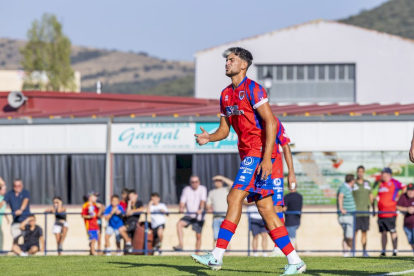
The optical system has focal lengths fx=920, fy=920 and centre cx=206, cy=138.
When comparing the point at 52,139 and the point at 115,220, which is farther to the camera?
the point at 52,139

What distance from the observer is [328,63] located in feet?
167

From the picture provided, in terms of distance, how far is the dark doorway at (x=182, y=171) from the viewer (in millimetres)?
22703

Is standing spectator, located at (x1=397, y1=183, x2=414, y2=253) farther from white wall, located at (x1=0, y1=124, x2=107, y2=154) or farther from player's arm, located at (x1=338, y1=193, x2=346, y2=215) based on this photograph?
white wall, located at (x1=0, y1=124, x2=107, y2=154)

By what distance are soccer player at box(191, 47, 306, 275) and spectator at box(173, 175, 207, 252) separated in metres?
10.2

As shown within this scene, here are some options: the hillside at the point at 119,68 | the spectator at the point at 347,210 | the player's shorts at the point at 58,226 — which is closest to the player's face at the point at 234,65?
the spectator at the point at 347,210

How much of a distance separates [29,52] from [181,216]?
70.4 meters

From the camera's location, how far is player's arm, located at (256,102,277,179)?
8969 mm

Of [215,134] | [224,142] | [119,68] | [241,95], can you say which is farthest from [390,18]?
[241,95]

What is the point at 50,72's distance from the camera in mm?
87125

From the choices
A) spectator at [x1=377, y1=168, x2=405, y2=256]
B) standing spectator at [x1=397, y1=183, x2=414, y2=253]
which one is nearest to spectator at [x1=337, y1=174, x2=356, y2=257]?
spectator at [x1=377, y1=168, x2=405, y2=256]

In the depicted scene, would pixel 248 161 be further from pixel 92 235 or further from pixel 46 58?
pixel 46 58

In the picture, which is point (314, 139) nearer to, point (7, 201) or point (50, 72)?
point (7, 201)

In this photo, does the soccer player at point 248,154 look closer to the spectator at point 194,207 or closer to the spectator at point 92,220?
the spectator at point 194,207

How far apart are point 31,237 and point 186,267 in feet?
30.3
